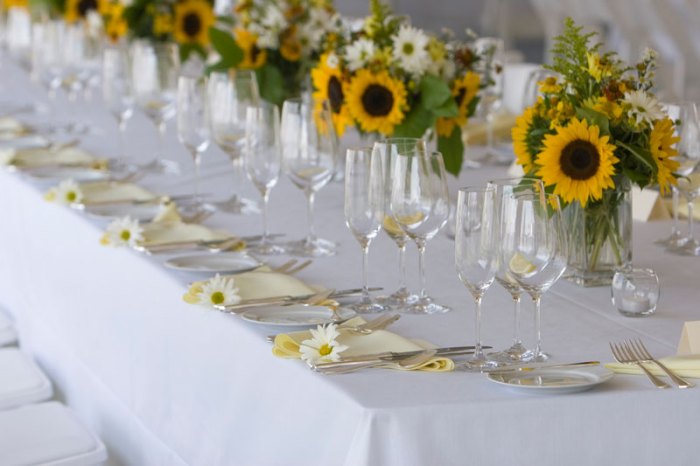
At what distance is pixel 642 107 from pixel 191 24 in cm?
231

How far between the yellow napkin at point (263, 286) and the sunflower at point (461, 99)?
0.74 metres

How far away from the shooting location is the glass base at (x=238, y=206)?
240 centimetres

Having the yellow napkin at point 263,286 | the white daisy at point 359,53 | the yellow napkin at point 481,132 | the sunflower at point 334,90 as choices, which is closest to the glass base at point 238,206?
the sunflower at point 334,90

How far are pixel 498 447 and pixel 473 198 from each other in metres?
0.29

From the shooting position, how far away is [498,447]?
4.36 feet

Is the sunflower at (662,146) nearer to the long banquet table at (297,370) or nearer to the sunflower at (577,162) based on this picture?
the sunflower at (577,162)

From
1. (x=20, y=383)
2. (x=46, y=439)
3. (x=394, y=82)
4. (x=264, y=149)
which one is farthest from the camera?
(x=394, y=82)

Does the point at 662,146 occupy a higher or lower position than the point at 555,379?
higher

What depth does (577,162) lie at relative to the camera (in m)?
1.76

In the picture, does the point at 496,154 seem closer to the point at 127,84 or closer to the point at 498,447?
the point at 127,84

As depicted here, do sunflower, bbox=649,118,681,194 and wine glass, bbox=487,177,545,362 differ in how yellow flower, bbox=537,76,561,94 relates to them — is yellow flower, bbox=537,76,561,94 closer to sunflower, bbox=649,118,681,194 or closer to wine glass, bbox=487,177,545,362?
sunflower, bbox=649,118,681,194

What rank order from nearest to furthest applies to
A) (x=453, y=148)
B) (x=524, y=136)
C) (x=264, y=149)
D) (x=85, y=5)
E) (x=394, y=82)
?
(x=524, y=136) < (x=264, y=149) < (x=394, y=82) < (x=453, y=148) < (x=85, y=5)

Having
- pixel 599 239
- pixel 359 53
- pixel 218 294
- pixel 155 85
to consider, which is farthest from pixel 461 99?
pixel 218 294

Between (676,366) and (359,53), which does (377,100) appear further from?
(676,366)
